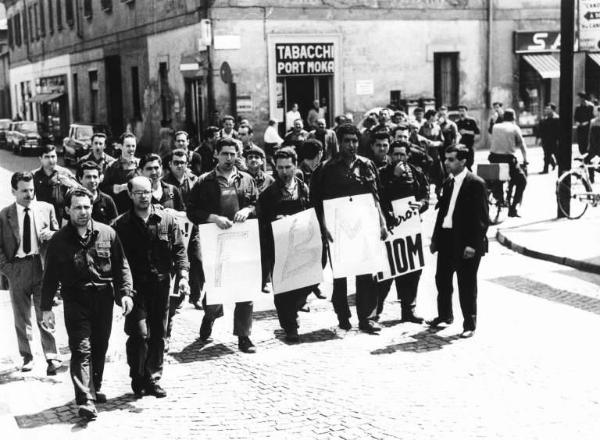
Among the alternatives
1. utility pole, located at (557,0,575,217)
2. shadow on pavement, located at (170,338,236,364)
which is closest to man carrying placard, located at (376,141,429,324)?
shadow on pavement, located at (170,338,236,364)

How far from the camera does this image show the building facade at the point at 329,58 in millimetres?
25750

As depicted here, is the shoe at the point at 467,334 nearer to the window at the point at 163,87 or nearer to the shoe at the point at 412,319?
the shoe at the point at 412,319

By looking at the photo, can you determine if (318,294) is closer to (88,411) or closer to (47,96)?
(88,411)

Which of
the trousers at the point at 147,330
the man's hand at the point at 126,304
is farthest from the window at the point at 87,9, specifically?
the man's hand at the point at 126,304

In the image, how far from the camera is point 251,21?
25688 millimetres

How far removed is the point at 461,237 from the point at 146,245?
322cm

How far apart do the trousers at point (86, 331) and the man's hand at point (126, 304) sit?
183 millimetres

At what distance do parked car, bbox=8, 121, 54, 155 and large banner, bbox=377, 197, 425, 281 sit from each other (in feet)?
101

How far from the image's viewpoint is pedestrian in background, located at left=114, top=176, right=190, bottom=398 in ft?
22.7

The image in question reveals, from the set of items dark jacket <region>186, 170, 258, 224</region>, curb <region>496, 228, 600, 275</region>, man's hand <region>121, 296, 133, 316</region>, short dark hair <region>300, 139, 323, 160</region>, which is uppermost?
short dark hair <region>300, 139, 323, 160</region>

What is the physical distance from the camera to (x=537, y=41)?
1180 inches

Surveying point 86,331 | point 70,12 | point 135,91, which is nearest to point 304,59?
point 135,91

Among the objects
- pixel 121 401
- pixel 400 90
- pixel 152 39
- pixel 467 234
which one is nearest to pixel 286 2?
pixel 400 90

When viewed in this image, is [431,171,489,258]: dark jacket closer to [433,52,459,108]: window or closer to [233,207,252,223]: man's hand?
[233,207,252,223]: man's hand
